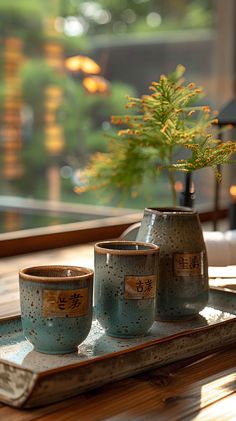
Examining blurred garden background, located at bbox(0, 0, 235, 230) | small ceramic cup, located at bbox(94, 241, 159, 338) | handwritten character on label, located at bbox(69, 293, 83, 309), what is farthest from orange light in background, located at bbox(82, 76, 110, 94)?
handwritten character on label, located at bbox(69, 293, 83, 309)

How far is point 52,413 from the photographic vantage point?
73 cm

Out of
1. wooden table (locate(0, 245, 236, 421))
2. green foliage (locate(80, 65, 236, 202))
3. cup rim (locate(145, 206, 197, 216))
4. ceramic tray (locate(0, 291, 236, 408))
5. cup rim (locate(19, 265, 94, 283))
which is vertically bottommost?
wooden table (locate(0, 245, 236, 421))

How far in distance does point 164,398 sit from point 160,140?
499mm

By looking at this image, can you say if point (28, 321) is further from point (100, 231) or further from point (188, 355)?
point (100, 231)

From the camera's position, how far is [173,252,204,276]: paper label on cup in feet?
3.15

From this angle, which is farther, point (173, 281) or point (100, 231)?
point (100, 231)

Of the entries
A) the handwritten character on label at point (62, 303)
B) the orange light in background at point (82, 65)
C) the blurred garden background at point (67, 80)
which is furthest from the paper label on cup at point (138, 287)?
the orange light in background at point (82, 65)

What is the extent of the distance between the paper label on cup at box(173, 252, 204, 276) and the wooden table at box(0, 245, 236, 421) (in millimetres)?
112

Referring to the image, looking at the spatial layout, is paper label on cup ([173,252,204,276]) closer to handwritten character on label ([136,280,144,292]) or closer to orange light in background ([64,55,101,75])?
handwritten character on label ([136,280,144,292])

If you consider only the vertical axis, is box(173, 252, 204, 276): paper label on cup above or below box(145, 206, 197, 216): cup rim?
below

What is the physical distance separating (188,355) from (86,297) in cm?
18

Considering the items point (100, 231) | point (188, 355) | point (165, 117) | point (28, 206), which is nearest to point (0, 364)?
point (188, 355)

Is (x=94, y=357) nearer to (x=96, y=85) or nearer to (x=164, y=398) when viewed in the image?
(x=164, y=398)

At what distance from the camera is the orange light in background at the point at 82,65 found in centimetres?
266
